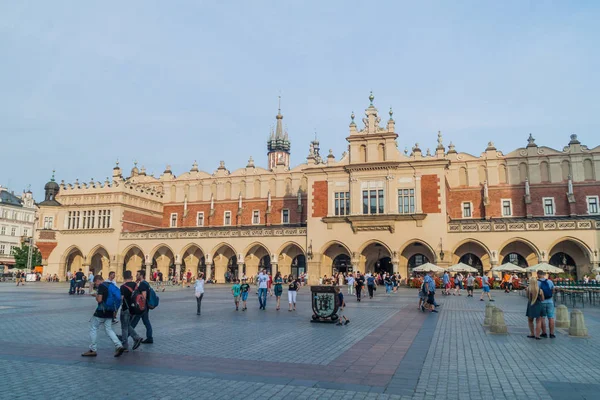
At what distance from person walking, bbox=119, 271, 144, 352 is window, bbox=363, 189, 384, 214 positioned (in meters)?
32.3

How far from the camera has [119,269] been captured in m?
49.9

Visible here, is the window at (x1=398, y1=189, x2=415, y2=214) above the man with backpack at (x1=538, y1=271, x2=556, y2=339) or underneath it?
above

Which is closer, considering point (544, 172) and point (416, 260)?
point (416, 260)

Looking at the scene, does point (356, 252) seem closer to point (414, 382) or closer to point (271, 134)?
point (414, 382)

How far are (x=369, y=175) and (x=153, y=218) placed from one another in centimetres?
2876

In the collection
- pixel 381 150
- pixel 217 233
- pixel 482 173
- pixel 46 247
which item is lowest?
pixel 46 247

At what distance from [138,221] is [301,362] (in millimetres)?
48475

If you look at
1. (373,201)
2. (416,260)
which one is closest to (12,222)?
(373,201)

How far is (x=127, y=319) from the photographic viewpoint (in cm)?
1006

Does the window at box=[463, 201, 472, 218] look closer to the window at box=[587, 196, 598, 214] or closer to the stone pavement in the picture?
the window at box=[587, 196, 598, 214]

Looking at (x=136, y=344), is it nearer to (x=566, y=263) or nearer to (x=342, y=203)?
(x=342, y=203)

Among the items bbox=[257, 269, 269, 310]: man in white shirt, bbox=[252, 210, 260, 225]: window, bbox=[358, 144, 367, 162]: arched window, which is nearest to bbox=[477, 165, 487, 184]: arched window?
bbox=[358, 144, 367, 162]: arched window

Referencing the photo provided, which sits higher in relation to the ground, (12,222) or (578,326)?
(12,222)

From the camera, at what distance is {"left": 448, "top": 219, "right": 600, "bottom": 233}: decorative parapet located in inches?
1410
